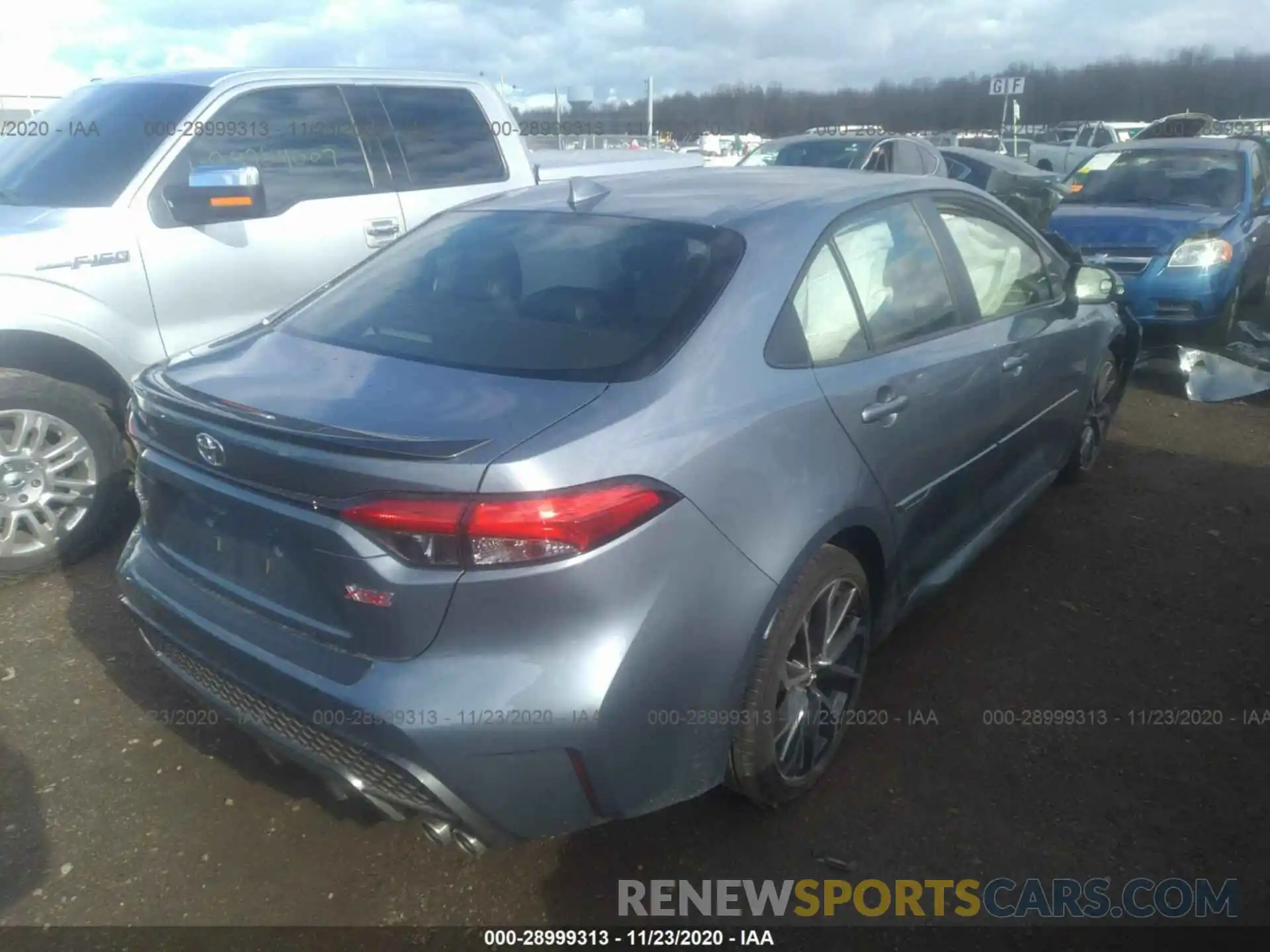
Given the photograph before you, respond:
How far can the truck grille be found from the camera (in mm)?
2135

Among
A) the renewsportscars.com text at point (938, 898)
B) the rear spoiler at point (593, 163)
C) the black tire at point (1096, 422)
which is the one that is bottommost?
the renewsportscars.com text at point (938, 898)

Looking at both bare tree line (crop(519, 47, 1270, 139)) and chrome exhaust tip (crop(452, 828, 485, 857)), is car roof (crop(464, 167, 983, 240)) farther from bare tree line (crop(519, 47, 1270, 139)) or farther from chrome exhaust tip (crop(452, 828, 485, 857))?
bare tree line (crop(519, 47, 1270, 139))

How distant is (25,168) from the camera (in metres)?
4.60

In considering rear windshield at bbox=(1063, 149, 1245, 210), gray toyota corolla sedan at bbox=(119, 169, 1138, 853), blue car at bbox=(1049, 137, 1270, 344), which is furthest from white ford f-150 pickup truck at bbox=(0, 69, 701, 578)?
rear windshield at bbox=(1063, 149, 1245, 210)

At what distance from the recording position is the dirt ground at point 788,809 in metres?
2.56

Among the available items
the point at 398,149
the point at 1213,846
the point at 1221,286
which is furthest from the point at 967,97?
the point at 1213,846

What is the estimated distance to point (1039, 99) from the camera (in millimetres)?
36469

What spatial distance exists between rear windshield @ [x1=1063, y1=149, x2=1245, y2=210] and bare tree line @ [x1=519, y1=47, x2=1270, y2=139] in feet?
55.5

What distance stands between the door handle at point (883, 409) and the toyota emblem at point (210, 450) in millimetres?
1643

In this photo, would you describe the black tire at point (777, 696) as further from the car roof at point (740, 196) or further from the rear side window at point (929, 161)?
the rear side window at point (929, 161)

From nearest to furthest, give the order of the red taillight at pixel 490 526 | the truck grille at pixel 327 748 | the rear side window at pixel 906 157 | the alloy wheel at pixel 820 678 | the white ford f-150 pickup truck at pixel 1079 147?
the red taillight at pixel 490 526, the truck grille at pixel 327 748, the alloy wheel at pixel 820 678, the rear side window at pixel 906 157, the white ford f-150 pickup truck at pixel 1079 147

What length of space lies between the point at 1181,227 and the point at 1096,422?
11.0 ft

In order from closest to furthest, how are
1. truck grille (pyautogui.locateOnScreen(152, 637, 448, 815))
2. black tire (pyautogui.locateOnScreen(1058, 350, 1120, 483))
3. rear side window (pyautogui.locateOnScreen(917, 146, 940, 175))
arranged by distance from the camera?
1. truck grille (pyautogui.locateOnScreen(152, 637, 448, 815))
2. black tire (pyautogui.locateOnScreen(1058, 350, 1120, 483))
3. rear side window (pyautogui.locateOnScreen(917, 146, 940, 175))

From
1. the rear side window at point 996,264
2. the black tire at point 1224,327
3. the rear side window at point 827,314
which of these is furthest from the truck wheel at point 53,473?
the black tire at point 1224,327
